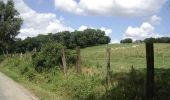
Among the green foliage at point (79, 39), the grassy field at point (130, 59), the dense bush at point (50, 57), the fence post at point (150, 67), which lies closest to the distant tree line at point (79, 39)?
the green foliage at point (79, 39)

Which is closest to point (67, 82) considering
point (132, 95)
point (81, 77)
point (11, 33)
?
point (81, 77)

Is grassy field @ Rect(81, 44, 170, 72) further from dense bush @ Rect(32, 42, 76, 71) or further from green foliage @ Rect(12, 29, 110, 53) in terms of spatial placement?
green foliage @ Rect(12, 29, 110, 53)

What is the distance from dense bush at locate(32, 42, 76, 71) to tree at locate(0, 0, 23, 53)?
150ft

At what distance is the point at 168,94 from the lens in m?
11.4

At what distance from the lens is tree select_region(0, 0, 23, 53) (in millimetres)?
69312

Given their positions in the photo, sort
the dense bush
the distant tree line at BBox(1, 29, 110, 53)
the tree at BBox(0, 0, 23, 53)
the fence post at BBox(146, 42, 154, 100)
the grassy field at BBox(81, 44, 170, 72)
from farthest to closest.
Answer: the distant tree line at BBox(1, 29, 110, 53), the tree at BBox(0, 0, 23, 53), the grassy field at BBox(81, 44, 170, 72), the dense bush, the fence post at BBox(146, 42, 154, 100)

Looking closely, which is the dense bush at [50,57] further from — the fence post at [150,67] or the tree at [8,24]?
the tree at [8,24]

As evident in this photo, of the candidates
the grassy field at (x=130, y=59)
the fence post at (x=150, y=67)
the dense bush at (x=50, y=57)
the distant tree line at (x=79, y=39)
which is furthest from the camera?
the distant tree line at (x=79, y=39)

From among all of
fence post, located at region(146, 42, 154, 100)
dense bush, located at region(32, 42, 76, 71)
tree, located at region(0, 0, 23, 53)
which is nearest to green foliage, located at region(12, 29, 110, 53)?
tree, located at region(0, 0, 23, 53)

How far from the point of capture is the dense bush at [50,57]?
73.9 ft

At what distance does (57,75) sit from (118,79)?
6.20 meters

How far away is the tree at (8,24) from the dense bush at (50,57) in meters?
45.8

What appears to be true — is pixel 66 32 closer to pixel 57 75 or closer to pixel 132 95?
pixel 57 75

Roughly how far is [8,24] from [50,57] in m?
47.8
